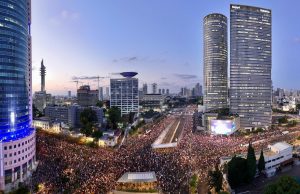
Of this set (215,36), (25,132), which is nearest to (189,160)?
(25,132)

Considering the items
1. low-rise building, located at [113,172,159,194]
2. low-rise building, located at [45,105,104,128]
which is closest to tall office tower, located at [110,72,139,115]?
low-rise building, located at [45,105,104,128]

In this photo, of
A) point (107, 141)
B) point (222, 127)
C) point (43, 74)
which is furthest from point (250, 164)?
point (43, 74)

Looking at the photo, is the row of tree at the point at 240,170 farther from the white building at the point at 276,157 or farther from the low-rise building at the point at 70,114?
the low-rise building at the point at 70,114

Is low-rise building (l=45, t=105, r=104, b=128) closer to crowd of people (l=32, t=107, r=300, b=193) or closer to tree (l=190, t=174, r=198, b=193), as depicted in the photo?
crowd of people (l=32, t=107, r=300, b=193)

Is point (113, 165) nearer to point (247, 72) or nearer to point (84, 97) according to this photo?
point (247, 72)

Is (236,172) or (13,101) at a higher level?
(13,101)

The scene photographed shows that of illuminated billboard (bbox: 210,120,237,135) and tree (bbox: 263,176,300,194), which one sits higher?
tree (bbox: 263,176,300,194)
